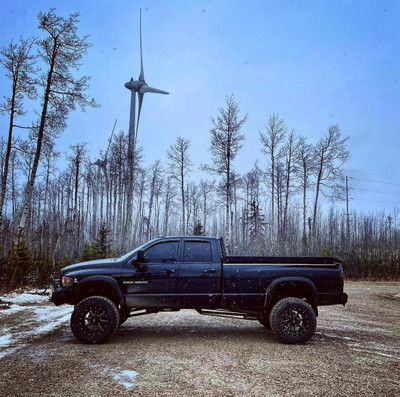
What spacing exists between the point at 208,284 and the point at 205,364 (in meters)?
1.83

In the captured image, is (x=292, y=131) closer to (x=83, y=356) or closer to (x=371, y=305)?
(x=371, y=305)

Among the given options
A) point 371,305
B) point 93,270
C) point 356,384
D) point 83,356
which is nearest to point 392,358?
point 356,384

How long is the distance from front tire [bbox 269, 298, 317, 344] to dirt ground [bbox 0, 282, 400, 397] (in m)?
0.19

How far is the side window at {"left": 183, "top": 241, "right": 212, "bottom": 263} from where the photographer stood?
6.94 m

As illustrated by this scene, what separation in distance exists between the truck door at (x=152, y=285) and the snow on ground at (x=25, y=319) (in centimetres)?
197

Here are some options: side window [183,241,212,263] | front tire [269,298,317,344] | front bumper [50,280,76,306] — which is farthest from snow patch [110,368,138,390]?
front tire [269,298,317,344]

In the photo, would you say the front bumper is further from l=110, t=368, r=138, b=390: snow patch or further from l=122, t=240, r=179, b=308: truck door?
l=110, t=368, r=138, b=390: snow patch

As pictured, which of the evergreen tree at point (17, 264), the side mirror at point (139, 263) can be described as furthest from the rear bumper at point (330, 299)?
the evergreen tree at point (17, 264)

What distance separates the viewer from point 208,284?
6.75 metres

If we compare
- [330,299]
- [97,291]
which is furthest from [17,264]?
[330,299]

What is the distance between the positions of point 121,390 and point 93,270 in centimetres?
301

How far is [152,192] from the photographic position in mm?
42406

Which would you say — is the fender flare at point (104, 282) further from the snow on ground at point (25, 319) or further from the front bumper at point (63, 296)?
the snow on ground at point (25, 319)

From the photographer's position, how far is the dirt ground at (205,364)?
4086mm
